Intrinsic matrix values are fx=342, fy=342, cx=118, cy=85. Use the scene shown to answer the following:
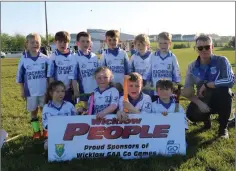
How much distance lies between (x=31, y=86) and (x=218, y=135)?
3.45 m

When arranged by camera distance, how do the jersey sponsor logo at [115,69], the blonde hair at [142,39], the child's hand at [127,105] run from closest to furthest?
1. the child's hand at [127,105]
2. the blonde hair at [142,39]
3. the jersey sponsor logo at [115,69]

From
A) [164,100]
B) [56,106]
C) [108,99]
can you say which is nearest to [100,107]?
[108,99]

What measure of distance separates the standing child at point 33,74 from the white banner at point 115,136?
1.41 m

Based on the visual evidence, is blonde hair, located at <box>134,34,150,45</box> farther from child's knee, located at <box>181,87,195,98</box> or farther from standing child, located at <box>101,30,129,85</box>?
child's knee, located at <box>181,87,195,98</box>

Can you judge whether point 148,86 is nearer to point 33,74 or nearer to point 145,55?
point 145,55

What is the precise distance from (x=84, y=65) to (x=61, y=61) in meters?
0.43

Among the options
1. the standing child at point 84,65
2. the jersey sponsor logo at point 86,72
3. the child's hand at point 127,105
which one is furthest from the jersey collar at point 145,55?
the child's hand at point 127,105

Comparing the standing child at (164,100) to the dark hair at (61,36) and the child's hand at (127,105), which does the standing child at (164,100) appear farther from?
the dark hair at (61,36)

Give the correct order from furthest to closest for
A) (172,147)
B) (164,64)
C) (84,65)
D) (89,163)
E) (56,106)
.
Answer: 1. (84,65)
2. (164,64)
3. (56,106)
4. (172,147)
5. (89,163)

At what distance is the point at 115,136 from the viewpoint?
195 inches

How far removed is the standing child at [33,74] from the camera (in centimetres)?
623

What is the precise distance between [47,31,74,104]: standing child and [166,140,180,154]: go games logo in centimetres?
228

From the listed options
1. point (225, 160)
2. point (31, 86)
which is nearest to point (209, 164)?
point (225, 160)

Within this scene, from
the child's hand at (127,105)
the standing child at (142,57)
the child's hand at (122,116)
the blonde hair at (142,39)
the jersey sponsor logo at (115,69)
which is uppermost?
the blonde hair at (142,39)
